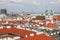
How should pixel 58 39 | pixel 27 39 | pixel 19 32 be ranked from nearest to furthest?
pixel 27 39
pixel 58 39
pixel 19 32

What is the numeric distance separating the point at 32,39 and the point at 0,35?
286 inches

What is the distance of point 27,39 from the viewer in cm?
2178

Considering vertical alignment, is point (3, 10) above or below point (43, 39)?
below

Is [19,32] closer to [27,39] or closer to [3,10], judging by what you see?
[27,39]

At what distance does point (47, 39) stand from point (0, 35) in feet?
25.6

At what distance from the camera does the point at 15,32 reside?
2870 centimetres

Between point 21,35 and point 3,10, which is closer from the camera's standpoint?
point 21,35

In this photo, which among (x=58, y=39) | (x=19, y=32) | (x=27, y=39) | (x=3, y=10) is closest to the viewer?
(x=27, y=39)

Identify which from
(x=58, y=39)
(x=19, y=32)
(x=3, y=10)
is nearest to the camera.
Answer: (x=58, y=39)

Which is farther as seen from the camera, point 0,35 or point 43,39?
point 0,35

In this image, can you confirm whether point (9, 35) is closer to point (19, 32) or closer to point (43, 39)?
point (19, 32)

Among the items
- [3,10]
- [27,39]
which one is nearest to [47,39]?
[27,39]

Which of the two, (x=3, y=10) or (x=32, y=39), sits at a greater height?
(x=32, y=39)

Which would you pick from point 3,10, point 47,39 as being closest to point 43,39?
point 47,39
